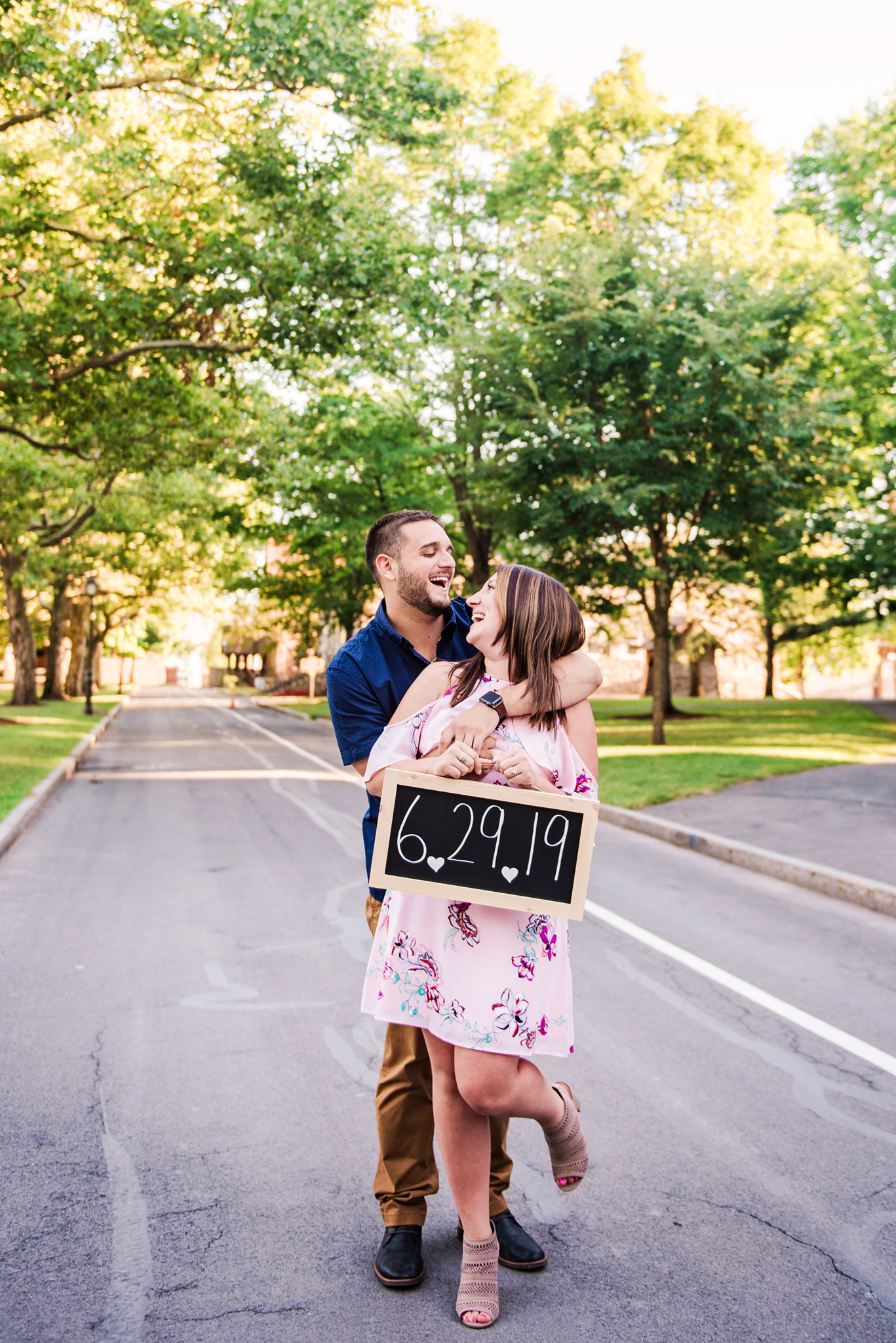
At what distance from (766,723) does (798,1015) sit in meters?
20.2

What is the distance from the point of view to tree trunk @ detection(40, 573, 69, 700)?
39.3 m

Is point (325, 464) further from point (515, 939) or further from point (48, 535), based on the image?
point (515, 939)

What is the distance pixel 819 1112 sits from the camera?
426cm

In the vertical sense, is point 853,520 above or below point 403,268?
below

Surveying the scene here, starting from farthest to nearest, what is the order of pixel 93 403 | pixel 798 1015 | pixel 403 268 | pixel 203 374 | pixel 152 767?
1. pixel 203 374
2. pixel 152 767
3. pixel 93 403
4. pixel 403 268
5. pixel 798 1015

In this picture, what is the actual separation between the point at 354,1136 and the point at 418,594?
2208mm

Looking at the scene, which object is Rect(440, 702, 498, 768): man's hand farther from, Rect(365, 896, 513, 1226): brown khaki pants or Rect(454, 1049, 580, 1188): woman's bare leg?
Rect(365, 896, 513, 1226): brown khaki pants

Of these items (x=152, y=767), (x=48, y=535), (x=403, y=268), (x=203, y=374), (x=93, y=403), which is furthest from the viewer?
(x=48, y=535)

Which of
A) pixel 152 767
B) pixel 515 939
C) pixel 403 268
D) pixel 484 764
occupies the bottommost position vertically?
pixel 152 767

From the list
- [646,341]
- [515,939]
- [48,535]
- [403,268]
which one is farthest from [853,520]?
[48,535]

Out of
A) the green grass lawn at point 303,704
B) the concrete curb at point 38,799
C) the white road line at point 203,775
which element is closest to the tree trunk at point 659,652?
the white road line at point 203,775

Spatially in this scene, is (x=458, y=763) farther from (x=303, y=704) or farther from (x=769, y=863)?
(x=303, y=704)

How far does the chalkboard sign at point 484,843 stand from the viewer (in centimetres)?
271

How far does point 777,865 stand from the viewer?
9.50 meters
